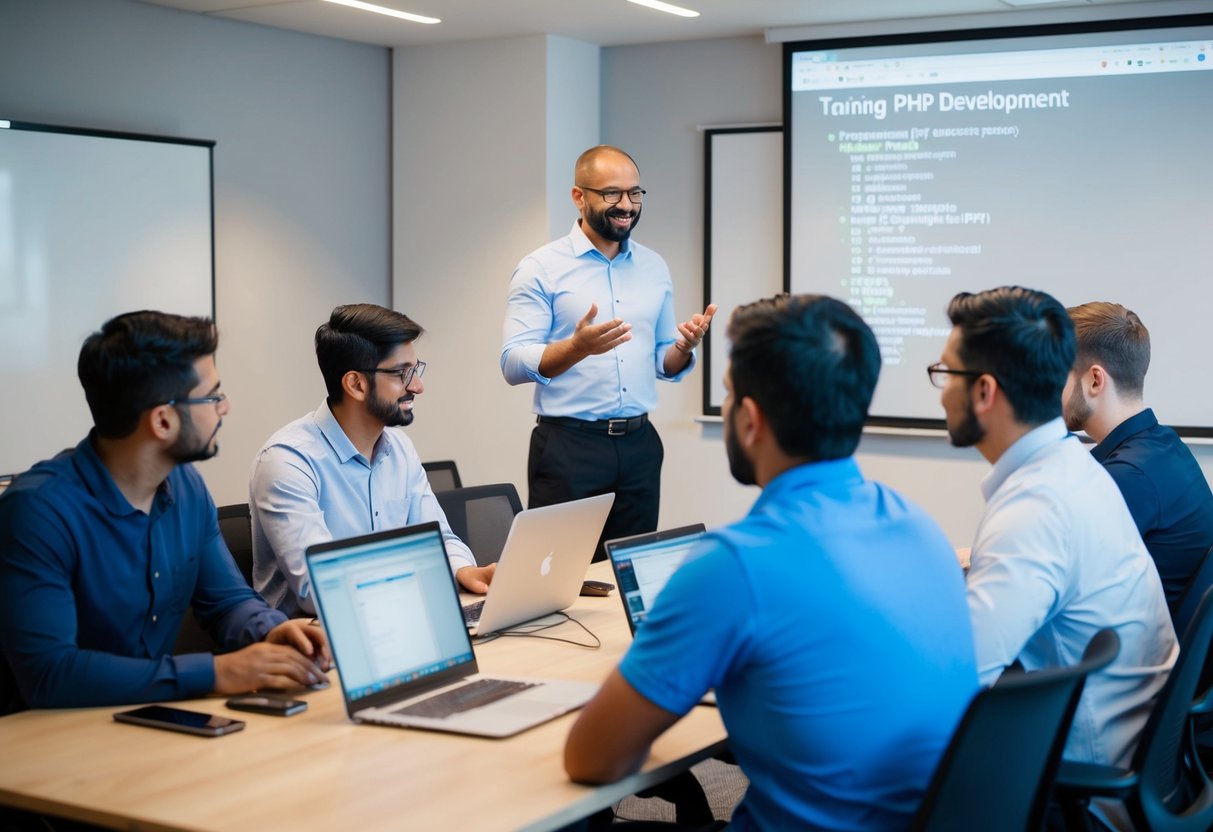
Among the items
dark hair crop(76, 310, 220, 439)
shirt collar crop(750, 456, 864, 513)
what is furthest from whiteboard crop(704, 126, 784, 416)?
shirt collar crop(750, 456, 864, 513)

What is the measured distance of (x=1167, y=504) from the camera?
114 inches

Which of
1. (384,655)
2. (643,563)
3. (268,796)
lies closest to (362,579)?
(384,655)

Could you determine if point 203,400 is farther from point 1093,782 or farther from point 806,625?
point 1093,782

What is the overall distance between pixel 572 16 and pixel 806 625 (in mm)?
4490

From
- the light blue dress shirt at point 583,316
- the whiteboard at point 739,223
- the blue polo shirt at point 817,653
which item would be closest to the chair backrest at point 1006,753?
the blue polo shirt at point 817,653

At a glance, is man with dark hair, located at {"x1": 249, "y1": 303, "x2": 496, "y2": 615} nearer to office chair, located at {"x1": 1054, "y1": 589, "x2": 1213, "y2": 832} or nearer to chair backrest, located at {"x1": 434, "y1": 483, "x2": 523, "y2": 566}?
chair backrest, located at {"x1": 434, "y1": 483, "x2": 523, "y2": 566}

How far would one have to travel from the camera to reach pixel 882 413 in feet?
19.3

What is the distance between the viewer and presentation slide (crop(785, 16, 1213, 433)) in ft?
17.3

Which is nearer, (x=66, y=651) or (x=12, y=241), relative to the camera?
(x=66, y=651)

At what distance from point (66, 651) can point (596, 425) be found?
7.87 feet

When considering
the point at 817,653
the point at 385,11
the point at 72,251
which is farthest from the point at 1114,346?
the point at 72,251

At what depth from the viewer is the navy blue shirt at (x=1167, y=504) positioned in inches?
113

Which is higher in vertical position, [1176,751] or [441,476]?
[441,476]

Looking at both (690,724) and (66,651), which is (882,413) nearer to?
(690,724)
